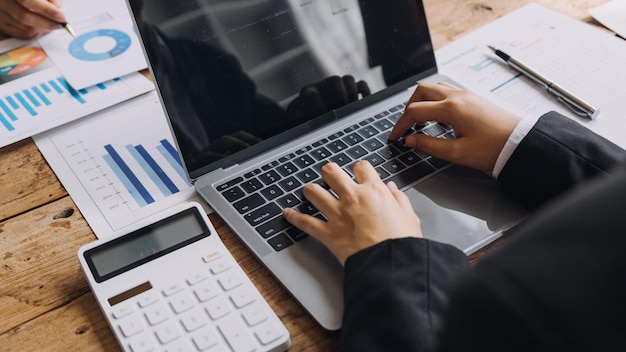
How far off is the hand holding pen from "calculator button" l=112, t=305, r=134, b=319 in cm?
63

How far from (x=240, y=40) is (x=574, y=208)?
0.56m

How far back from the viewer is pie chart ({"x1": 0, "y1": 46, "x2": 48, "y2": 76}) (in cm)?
110

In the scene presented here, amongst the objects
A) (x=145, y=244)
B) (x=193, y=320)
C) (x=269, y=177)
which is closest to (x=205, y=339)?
(x=193, y=320)

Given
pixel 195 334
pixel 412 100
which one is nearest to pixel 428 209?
pixel 412 100

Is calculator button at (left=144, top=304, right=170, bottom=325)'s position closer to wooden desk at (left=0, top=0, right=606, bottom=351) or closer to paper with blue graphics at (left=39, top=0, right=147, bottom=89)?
wooden desk at (left=0, top=0, right=606, bottom=351)

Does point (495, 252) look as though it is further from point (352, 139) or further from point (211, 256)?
point (352, 139)

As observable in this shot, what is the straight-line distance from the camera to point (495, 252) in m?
0.43

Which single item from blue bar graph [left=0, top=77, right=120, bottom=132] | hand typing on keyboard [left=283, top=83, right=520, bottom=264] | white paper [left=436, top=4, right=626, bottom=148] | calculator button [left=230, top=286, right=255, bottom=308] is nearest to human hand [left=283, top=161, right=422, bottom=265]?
hand typing on keyboard [left=283, top=83, right=520, bottom=264]

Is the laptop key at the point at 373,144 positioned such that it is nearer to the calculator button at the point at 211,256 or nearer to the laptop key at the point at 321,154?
the laptop key at the point at 321,154

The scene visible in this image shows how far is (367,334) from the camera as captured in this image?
63cm

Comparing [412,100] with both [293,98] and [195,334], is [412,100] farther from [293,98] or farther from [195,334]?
[195,334]

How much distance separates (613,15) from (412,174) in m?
0.56

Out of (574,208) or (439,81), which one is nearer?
(574,208)

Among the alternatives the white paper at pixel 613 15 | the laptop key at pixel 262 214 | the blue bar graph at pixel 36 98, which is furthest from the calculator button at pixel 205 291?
the white paper at pixel 613 15
